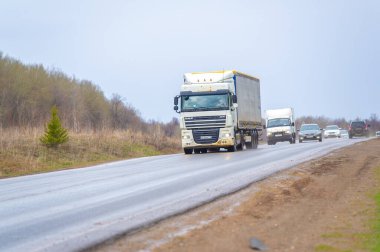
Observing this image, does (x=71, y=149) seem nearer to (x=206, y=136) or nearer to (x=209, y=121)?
(x=206, y=136)

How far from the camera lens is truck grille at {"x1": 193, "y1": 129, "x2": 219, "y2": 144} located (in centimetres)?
3156

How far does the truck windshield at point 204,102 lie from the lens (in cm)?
3159

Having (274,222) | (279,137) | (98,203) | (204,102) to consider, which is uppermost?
(204,102)

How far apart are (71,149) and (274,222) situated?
86.8 feet

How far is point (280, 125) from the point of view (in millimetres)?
51156

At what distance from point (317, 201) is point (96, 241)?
207 inches

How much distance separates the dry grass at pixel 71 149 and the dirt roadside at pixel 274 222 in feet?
46.5

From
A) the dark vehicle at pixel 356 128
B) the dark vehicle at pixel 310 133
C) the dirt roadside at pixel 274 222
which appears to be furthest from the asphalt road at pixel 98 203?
the dark vehicle at pixel 356 128

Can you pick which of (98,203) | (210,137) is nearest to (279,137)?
(210,137)

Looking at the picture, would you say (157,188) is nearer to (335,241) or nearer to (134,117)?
(335,241)

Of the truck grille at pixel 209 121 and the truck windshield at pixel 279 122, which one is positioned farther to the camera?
the truck windshield at pixel 279 122

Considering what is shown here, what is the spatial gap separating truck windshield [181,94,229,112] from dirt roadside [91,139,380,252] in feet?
54.4

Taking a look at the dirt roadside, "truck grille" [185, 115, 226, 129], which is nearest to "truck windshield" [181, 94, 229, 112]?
"truck grille" [185, 115, 226, 129]

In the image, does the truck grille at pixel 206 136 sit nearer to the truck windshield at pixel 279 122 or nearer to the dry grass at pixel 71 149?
the dry grass at pixel 71 149
